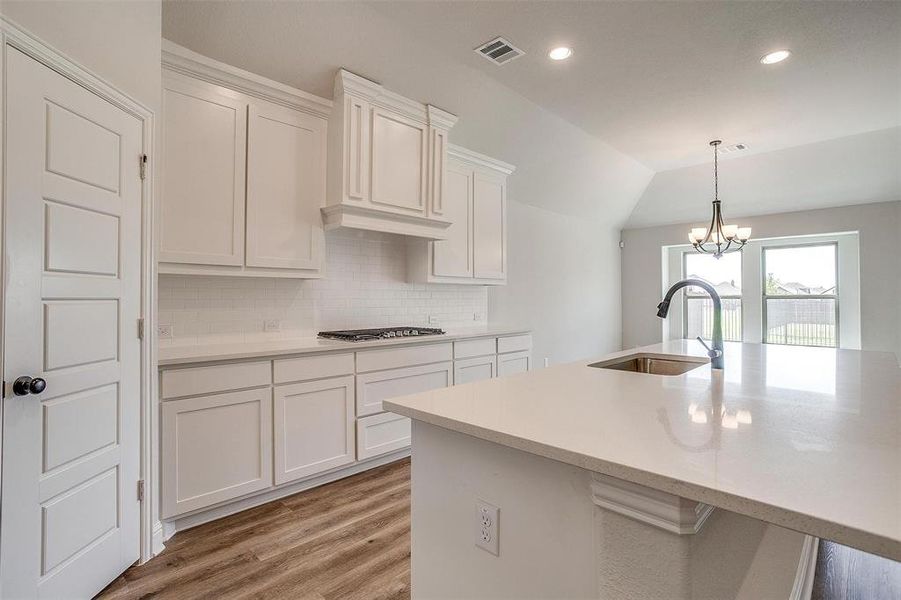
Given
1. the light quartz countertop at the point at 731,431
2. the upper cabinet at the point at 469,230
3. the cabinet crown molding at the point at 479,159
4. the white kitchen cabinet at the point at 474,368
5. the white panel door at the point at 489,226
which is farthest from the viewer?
the white panel door at the point at 489,226

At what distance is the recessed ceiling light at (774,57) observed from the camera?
3088 mm

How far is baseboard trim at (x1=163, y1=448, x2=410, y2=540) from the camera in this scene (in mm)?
2348

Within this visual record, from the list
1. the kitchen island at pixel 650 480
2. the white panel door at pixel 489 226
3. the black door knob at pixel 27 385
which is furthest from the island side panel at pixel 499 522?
the white panel door at pixel 489 226

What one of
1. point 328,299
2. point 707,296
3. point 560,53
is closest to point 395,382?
point 328,299

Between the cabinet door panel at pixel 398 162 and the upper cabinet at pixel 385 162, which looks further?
the cabinet door panel at pixel 398 162

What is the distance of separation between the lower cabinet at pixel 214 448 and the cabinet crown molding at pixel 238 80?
1.85 meters

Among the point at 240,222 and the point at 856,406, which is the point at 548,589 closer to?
the point at 856,406

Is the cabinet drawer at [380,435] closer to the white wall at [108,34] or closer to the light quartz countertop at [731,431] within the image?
the light quartz countertop at [731,431]

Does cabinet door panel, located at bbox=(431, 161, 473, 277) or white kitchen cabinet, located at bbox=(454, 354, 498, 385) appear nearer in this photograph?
white kitchen cabinet, located at bbox=(454, 354, 498, 385)

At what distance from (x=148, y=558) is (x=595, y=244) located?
6158 millimetres

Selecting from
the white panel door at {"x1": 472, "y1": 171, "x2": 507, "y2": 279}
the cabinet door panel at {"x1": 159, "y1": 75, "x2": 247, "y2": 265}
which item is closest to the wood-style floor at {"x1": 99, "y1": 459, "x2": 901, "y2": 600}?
the cabinet door panel at {"x1": 159, "y1": 75, "x2": 247, "y2": 265}

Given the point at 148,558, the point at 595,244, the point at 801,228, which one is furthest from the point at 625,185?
the point at 148,558

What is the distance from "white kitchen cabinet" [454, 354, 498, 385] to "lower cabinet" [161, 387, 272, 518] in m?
1.59

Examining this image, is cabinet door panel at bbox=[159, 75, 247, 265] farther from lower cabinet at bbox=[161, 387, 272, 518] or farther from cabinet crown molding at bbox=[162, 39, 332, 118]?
lower cabinet at bbox=[161, 387, 272, 518]
